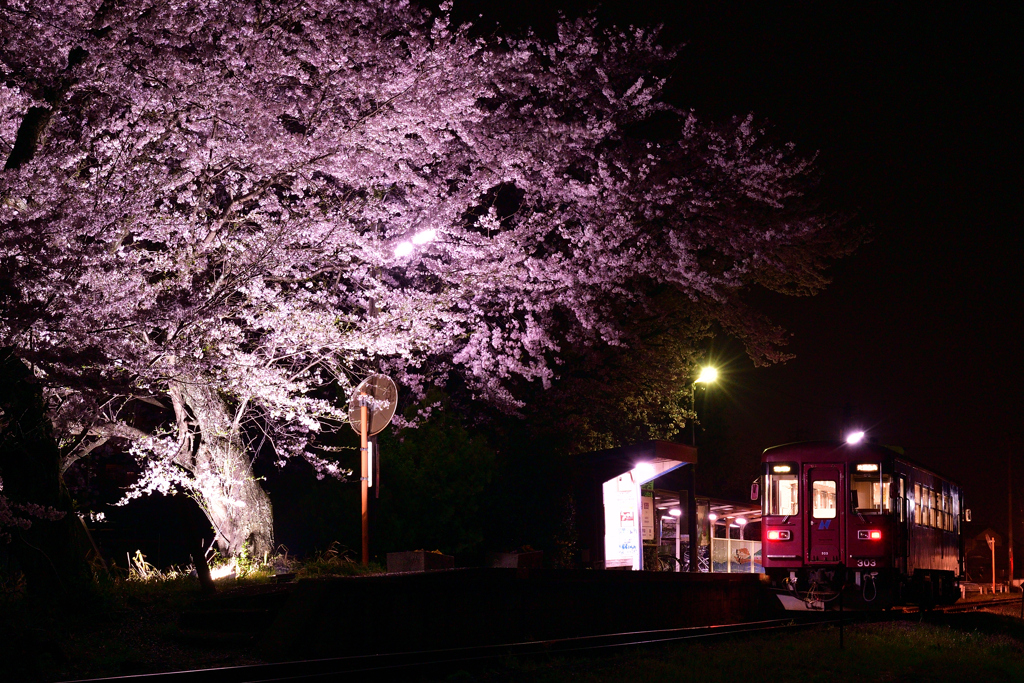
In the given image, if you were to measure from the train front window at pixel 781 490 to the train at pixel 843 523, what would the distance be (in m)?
0.02

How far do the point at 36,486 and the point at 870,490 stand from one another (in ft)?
46.2

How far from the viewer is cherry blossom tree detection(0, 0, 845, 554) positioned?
36.2 feet

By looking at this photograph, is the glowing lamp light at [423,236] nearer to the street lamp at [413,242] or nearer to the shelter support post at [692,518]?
the street lamp at [413,242]

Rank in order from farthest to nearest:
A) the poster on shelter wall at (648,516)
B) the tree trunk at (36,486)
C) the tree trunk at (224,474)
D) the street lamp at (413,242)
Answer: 1. the poster on shelter wall at (648,516)
2. the street lamp at (413,242)
3. the tree trunk at (224,474)
4. the tree trunk at (36,486)

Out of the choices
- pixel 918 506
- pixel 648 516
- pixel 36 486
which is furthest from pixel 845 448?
pixel 36 486

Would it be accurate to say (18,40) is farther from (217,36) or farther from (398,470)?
(398,470)

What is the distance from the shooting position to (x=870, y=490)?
17906 millimetres

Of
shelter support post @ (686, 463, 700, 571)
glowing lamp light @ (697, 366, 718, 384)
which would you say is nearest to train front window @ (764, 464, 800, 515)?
shelter support post @ (686, 463, 700, 571)

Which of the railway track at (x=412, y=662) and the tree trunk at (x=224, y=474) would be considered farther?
the tree trunk at (x=224, y=474)

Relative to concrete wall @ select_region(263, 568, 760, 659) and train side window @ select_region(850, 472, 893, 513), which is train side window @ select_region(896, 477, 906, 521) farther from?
concrete wall @ select_region(263, 568, 760, 659)

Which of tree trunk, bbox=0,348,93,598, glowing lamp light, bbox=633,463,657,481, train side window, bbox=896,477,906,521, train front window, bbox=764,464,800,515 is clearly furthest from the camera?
glowing lamp light, bbox=633,463,657,481

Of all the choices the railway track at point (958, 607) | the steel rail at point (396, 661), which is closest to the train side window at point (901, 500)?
the railway track at point (958, 607)

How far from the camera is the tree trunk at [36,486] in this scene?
10852mm

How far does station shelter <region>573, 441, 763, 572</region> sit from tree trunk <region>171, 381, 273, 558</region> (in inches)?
288
